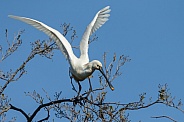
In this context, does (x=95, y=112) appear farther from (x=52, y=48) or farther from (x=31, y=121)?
(x=52, y=48)

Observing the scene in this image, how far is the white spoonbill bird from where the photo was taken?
Answer: 306 inches

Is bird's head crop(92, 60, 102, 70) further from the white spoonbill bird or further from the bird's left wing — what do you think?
the bird's left wing

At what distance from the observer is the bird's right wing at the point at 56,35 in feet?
27.2

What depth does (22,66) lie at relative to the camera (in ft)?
34.8

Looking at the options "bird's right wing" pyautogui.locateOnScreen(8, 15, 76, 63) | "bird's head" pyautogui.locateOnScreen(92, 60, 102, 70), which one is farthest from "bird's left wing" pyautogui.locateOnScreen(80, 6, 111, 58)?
"bird's head" pyautogui.locateOnScreen(92, 60, 102, 70)

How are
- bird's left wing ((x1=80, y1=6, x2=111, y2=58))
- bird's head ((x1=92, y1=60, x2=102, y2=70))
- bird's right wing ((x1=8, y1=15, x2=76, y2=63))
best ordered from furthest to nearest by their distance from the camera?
bird's left wing ((x1=80, y1=6, x2=111, y2=58))
bird's right wing ((x1=8, y1=15, x2=76, y2=63))
bird's head ((x1=92, y1=60, x2=102, y2=70))

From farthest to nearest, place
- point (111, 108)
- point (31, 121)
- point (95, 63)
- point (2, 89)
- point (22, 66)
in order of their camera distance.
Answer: point (22, 66) → point (2, 89) → point (31, 121) → point (95, 63) → point (111, 108)

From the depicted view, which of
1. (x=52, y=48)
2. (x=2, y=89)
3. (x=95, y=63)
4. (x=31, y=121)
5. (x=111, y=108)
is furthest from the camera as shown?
(x=52, y=48)

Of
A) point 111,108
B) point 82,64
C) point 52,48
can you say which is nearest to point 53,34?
point 82,64

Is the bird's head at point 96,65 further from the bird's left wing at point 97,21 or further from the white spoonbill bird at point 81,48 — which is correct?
the bird's left wing at point 97,21

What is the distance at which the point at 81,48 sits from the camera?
8.52 meters

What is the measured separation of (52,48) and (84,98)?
3.88 m

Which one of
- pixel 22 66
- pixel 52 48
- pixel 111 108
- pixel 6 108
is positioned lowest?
pixel 111 108

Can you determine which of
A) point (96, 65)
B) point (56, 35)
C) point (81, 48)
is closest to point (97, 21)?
point (81, 48)
